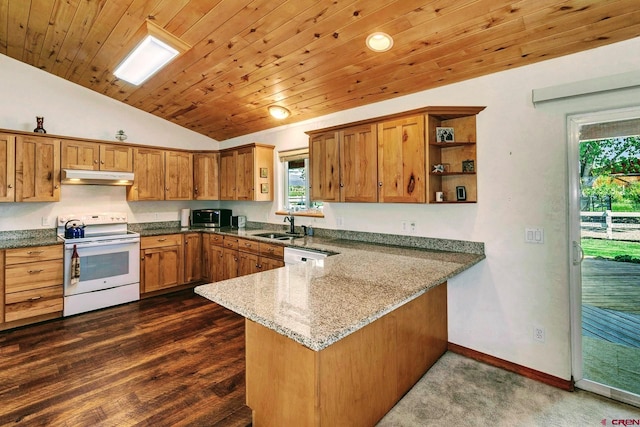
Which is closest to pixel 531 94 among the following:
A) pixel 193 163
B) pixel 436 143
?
pixel 436 143

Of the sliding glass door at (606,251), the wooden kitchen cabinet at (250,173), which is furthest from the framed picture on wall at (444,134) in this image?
the wooden kitchen cabinet at (250,173)

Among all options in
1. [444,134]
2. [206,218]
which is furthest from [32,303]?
[444,134]

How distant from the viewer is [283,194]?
15.1 feet

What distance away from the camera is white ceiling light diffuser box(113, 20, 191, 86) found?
2.61 m

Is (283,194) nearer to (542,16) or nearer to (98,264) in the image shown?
(98,264)

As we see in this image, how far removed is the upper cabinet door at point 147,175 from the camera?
4.41 metres

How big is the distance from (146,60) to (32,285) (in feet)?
8.99

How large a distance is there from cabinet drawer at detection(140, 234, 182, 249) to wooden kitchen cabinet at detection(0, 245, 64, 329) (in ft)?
2.92

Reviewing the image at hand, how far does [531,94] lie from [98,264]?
4824mm

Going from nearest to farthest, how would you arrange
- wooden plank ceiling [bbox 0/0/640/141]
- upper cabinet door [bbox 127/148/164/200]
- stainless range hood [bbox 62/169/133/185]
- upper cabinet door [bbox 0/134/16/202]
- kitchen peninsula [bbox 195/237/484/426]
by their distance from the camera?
kitchen peninsula [bbox 195/237/484/426], wooden plank ceiling [bbox 0/0/640/141], upper cabinet door [bbox 0/134/16/202], stainless range hood [bbox 62/169/133/185], upper cabinet door [bbox 127/148/164/200]

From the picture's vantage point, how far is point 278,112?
3.80m

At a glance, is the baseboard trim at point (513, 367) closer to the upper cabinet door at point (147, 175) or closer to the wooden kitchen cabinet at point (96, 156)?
the upper cabinet door at point (147, 175)

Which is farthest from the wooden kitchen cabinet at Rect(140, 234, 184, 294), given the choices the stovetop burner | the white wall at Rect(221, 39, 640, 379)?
the white wall at Rect(221, 39, 640, 379)

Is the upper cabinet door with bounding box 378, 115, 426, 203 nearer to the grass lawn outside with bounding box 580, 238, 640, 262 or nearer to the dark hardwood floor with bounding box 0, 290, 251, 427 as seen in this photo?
the grass lawn outside with bounding box 580, 238, 640, 262
